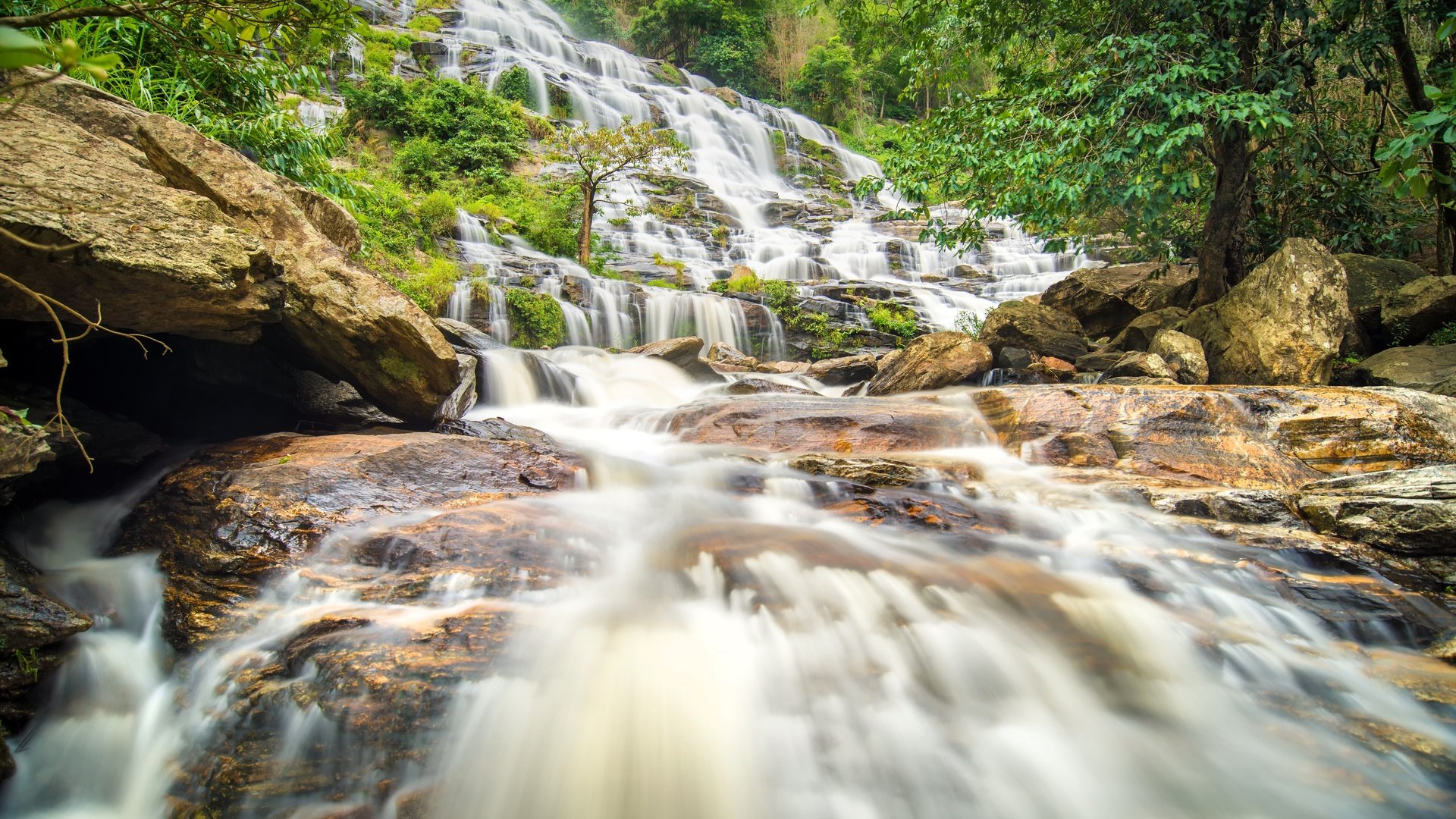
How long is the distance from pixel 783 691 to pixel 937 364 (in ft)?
20.4

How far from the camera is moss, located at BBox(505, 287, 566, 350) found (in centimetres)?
1080

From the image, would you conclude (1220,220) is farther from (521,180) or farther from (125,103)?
(521,180)

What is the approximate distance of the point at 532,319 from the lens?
1089 cm

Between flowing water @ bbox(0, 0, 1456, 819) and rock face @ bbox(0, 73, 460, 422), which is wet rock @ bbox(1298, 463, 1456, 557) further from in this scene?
rock face @ bbox(0, 73, 460, 422)

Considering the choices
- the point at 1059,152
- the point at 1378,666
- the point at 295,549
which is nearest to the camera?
the point at 1378,666

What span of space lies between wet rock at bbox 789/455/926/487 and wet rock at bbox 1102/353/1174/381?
360cm

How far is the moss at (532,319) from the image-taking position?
1080 centimetres

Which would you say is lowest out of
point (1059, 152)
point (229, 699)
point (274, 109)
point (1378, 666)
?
point (1378, 666)

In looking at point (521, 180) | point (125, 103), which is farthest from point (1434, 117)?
point (521, 180)

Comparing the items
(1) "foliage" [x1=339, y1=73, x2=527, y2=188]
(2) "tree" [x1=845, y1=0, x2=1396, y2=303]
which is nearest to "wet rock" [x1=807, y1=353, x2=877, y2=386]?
(2) "tree" [x1=845, y1=0, x2=1396, y2=303]

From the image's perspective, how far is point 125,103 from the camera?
381 cm

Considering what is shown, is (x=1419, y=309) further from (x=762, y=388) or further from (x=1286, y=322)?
(x=762, y=388)

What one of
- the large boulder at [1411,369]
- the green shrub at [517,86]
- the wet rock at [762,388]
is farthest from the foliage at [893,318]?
the green shrub at [517,86]

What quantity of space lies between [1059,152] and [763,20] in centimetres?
3231
